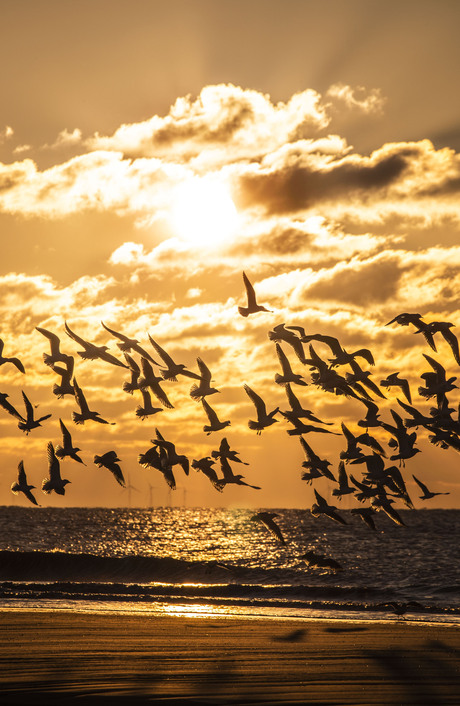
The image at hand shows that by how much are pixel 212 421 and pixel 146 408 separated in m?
2.57

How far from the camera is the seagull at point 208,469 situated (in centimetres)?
3347

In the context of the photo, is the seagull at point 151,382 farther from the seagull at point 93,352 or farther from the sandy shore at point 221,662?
the sandy shore at point 221,662

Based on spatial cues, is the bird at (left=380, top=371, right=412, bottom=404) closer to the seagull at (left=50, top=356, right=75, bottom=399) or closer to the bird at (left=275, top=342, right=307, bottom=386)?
the bird at (left=275, top=342, right=307, bottom=386)

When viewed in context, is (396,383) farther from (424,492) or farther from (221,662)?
(221,662)

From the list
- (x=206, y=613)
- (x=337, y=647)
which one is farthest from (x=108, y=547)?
(x=337, y=647)

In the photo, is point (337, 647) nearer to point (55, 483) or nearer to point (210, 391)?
point (210, 391)

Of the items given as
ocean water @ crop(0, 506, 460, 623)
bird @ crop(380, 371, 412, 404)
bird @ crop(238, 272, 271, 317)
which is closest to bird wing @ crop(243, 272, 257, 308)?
bird @ crop(238, 272, 271, 317)

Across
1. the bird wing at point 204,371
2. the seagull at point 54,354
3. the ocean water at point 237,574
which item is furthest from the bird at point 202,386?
the ocean water at point 237,574

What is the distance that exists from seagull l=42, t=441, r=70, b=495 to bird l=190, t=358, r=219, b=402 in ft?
19.2

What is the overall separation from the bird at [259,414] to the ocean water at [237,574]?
25.6 ft

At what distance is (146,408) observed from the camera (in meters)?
32.1

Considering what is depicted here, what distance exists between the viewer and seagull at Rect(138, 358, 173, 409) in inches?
1214

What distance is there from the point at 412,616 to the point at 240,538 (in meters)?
64.9

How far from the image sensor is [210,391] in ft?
103
